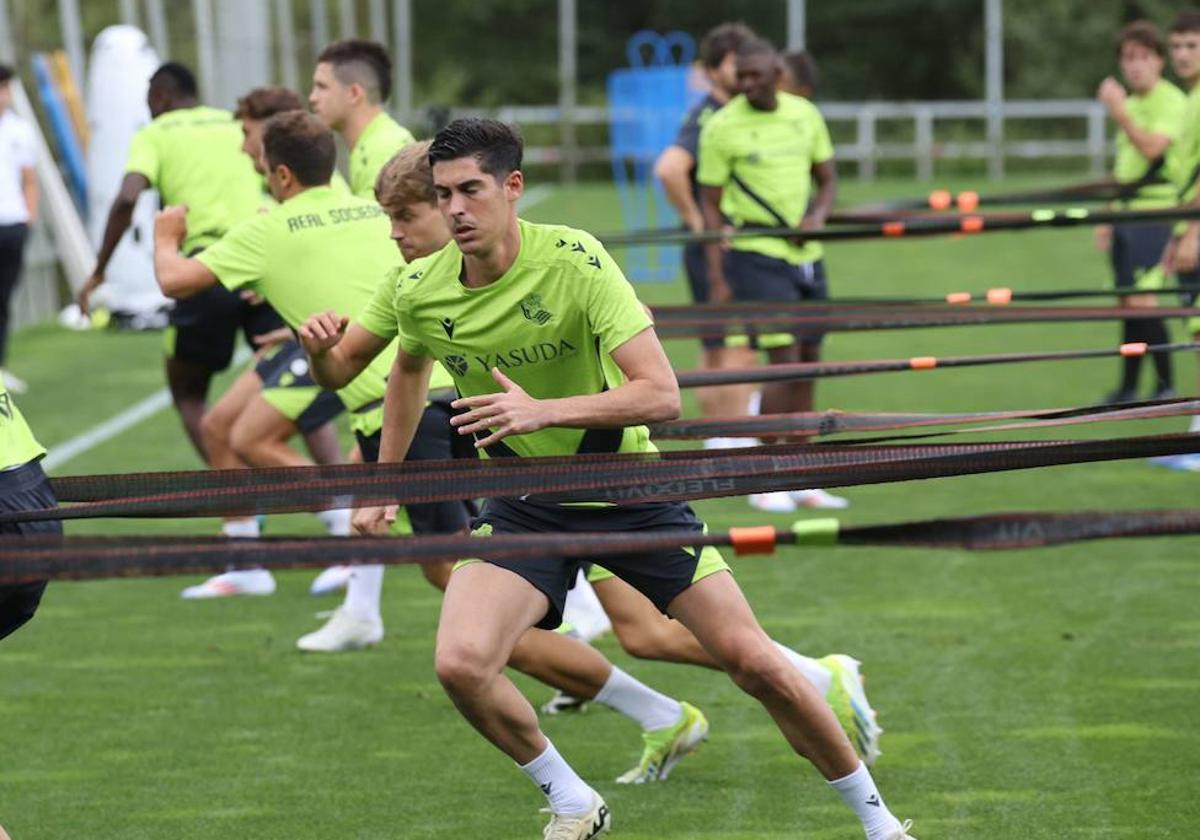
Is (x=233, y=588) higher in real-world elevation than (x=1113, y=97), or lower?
lower

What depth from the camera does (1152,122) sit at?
516 inches

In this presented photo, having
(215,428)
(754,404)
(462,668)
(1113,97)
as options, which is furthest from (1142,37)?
(462,668)

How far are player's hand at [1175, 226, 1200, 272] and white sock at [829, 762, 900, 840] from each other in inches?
280

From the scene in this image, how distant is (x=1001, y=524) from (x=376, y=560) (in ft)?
4.05

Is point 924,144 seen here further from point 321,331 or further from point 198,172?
point 321,331

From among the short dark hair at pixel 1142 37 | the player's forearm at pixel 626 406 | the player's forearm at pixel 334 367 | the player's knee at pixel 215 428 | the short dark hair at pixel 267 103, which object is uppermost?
the short dark hair at pixel 267 103

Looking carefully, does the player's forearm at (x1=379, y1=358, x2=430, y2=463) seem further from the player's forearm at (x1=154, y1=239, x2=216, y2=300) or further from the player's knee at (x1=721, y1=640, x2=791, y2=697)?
the player's forearm at (x1=154, y1=239, x2=216, y2=300)

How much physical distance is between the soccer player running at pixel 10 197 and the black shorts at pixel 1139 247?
8.15m

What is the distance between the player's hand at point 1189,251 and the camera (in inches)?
470

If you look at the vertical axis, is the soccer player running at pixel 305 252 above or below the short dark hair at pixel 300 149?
below

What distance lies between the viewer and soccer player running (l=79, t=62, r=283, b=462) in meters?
10.6

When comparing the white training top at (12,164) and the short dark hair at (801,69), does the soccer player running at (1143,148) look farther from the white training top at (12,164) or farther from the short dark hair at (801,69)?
the white training top at (12,164)

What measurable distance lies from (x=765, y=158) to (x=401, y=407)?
6.25 metres

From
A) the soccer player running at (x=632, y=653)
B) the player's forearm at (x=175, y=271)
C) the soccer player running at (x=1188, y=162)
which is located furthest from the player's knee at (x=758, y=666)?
the soccer player running at (x=1188, y=162)
